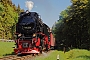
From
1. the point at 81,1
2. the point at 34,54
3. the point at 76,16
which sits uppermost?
the point at 81,1

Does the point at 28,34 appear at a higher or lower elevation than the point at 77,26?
lower

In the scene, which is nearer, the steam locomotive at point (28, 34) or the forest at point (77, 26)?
the steam locomotive at point (28, 34)

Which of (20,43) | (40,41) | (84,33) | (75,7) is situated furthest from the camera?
(75,7)

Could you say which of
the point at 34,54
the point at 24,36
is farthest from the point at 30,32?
the point at 34,54

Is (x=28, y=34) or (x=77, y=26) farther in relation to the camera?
(x=77, y=26)

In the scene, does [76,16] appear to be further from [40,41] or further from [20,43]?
[20,43]

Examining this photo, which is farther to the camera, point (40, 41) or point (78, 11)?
point (78, 11)

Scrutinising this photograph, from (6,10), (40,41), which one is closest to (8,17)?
(6,10)

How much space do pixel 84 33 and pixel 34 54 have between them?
81.1 ft

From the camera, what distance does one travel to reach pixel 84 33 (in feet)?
157

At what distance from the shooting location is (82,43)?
4975cm

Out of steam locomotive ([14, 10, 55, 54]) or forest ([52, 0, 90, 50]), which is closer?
steam locomotive ([14, 10, 55, 54])

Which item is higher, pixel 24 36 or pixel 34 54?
pixel 24 36

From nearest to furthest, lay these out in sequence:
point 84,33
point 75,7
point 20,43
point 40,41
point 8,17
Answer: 1. point 20,43
2. point 40,41
3. point 84,33
4. point 75,7
5. point 8,17
